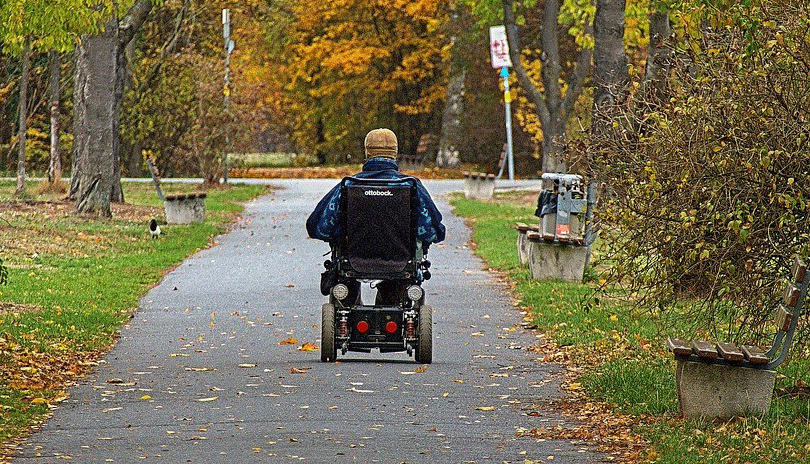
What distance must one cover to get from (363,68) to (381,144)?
40.6 m

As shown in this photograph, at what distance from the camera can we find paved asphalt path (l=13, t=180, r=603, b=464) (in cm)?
738

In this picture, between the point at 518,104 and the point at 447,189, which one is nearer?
the point at 447,189

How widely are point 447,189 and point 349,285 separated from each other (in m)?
28.8

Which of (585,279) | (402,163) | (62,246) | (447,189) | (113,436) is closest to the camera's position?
(113,436)

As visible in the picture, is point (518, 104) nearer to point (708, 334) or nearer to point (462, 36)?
point (462, 36)

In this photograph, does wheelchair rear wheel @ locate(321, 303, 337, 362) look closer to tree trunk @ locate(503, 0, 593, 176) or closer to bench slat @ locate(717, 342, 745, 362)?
bench slat @ locate(717, 342, 745, 362)

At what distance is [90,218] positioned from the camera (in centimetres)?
2358

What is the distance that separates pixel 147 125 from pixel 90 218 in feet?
53.7

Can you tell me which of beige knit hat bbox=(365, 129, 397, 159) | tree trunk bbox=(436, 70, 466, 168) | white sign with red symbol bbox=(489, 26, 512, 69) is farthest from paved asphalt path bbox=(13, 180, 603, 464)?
tree trunk bbox=(436, 70, 466, 168)

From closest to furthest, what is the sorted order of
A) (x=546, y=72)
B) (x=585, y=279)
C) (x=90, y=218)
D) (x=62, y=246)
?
(x=585, y=279), (x=62, y=246), (x=90, y=218), (x=546, y=72)

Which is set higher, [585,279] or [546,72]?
[546,72]

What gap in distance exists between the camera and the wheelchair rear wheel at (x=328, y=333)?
10.0 metres

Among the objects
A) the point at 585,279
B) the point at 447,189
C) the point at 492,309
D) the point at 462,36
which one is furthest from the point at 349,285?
the point at 462,36

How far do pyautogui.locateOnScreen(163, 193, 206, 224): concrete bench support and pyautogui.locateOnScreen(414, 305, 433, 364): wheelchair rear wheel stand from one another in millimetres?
14750
